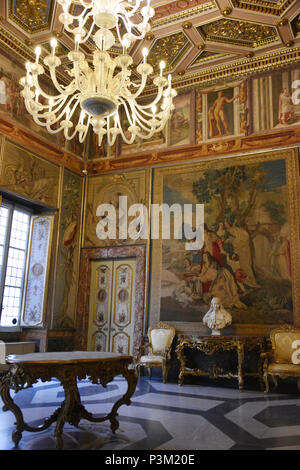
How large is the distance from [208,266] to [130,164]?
3275 millimetres

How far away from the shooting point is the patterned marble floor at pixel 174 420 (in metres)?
3.45

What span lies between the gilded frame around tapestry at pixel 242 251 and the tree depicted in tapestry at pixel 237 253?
2 cm

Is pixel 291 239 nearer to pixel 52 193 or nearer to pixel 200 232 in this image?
pixel 200 232

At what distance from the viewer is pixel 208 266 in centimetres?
821

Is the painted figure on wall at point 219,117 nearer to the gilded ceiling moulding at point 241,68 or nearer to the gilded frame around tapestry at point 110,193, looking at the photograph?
the gilded ceiling moulding at point 241,68

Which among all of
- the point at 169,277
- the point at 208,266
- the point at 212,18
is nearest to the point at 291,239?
the point at 208,266

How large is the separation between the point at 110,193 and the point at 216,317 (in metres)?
4.08

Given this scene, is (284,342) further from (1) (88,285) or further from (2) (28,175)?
(2) (28,175)

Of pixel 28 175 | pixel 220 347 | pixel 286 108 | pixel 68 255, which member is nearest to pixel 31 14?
pixel 28 175

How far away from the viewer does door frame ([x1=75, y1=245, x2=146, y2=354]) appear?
341 inches

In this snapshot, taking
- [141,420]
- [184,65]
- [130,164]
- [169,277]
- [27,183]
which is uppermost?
[184,65]

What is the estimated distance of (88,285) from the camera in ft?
31.0

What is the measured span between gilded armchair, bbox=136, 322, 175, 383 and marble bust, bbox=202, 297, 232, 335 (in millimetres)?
846

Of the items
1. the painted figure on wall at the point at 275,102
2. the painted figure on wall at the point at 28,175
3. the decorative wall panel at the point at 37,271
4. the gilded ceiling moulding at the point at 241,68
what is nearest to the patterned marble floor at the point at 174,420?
the decorative wall panel at the point at 37,271
